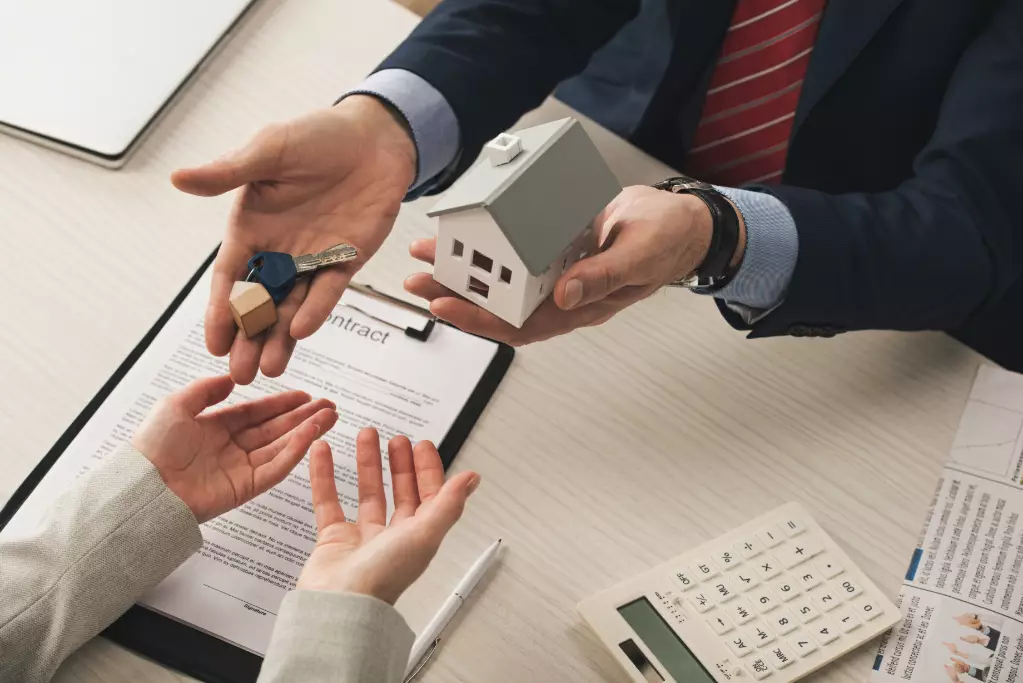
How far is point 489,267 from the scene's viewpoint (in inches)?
27.9

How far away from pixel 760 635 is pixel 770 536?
3.7 inches

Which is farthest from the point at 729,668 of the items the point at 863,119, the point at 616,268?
the point at 863,119

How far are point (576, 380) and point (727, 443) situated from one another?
0.53 ft

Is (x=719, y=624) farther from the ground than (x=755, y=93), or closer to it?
closer to it

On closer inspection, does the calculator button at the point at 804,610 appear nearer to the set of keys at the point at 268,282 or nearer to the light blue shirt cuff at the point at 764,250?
the light blue shirt cuff at the point at 764,250

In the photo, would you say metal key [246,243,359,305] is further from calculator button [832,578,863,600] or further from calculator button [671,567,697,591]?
calculator button [832,578,863,600]

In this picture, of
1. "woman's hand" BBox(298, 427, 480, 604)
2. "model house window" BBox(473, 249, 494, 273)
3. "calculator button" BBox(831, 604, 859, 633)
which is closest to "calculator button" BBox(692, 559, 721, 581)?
"calculator button" BBox(831, 604, 859, 633)

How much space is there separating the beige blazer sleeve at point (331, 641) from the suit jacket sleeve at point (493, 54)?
0.54m

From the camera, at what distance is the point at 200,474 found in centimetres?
76

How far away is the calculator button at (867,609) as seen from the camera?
77cm

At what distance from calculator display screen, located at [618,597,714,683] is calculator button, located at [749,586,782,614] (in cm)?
7

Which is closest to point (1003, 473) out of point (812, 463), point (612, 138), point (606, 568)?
point (812, 463)

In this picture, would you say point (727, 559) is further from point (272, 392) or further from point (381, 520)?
point (272, 392)

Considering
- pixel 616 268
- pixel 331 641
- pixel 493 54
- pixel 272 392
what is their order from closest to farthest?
pixel 331 641 → pixel 616 268 → pixel 272 392 → pixel 493 54
